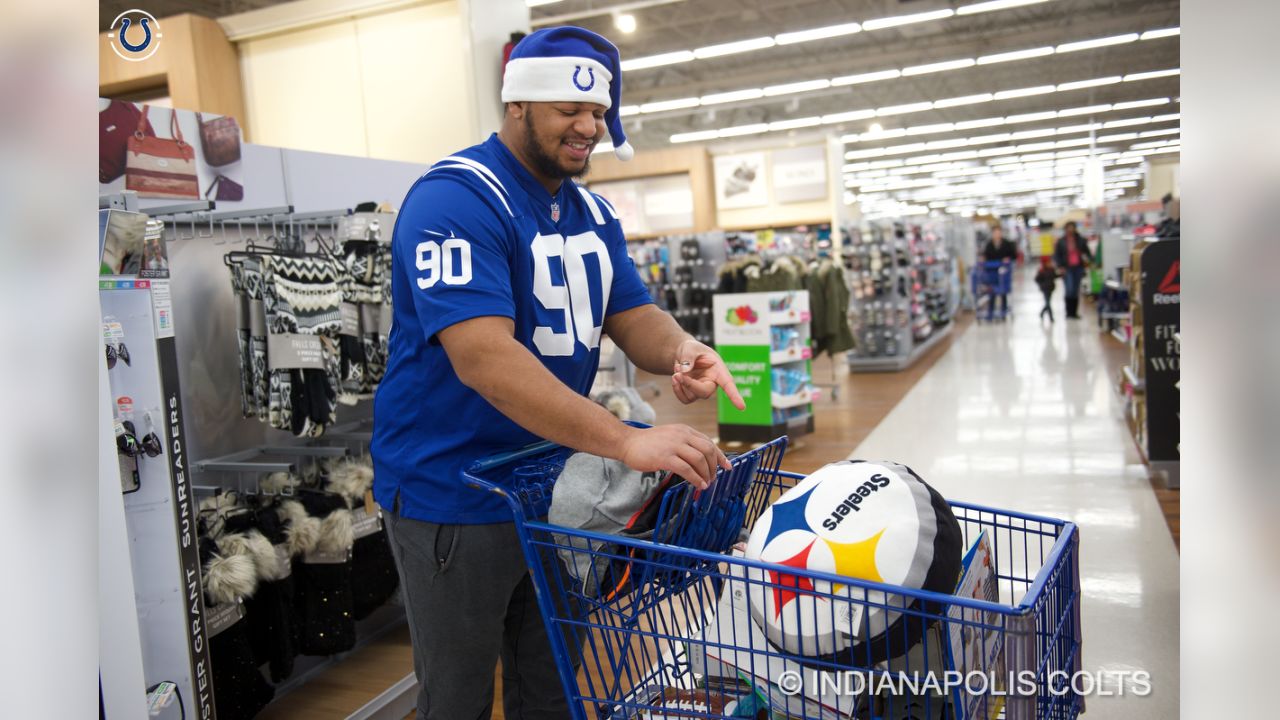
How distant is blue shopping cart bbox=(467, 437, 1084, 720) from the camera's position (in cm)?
118

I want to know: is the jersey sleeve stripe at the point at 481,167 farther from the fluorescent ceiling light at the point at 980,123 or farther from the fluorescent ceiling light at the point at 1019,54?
the fluorescent ceiling light at the point at 980,123

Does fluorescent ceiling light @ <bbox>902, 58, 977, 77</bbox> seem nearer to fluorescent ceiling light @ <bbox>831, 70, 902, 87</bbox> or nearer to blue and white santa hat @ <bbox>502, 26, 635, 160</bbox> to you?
fluorescent ceiling light @ <bbox>831, 70, 902, 87</bbox>

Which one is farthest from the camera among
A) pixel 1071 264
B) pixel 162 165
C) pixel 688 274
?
pixel 1071 264

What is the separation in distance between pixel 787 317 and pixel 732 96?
11157 mm

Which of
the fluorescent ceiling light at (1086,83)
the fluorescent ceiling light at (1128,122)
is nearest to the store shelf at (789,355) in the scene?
the fluorescent ceiling light at (1086,83)

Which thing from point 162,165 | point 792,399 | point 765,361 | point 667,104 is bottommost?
point 792,399

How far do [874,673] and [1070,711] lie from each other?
0.43 meters

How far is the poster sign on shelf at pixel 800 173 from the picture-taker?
46.2 ft

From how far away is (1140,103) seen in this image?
21781mm

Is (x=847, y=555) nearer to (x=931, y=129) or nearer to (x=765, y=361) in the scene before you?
(x=765, y=361)

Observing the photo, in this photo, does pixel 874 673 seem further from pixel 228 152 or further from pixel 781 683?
pixel 228 152

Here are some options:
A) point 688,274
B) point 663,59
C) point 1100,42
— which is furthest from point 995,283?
point 663,59

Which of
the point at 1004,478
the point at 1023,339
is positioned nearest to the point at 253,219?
the point at 1004,478

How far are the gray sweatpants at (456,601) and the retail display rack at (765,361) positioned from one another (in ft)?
18.1
